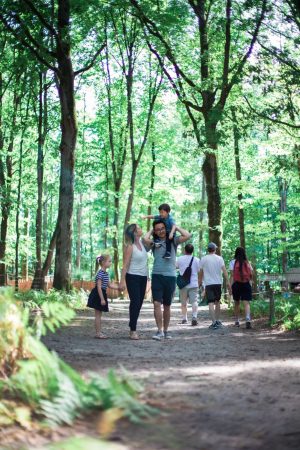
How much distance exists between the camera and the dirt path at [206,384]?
12.2ft

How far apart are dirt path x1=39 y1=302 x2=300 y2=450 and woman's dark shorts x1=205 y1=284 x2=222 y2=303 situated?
5.85 ft

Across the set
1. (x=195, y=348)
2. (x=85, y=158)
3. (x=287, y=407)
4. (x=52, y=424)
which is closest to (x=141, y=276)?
(x=195, y=348)

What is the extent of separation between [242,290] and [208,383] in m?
7.58

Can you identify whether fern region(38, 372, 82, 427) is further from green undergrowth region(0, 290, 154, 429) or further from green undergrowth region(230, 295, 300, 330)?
green undergrowth region(230, 295, 300, 330)

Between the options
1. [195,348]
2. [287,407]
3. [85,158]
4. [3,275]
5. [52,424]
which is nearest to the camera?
[52,424]

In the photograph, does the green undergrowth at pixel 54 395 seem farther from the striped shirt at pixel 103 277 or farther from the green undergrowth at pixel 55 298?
the green undergrowth at pixel 55 298

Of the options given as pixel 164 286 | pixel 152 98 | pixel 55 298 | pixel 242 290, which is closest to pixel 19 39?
pixel 55 298

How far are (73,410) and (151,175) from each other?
33.1 m

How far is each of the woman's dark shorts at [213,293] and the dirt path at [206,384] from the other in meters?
1.81

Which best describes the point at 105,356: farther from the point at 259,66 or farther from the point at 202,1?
the point at 202,1

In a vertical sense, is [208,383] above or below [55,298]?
below

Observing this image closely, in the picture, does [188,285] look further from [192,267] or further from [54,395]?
[54,395]

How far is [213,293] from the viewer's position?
1278 cm

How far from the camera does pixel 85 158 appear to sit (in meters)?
35.6
